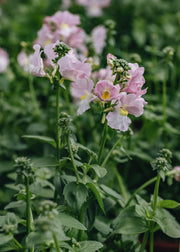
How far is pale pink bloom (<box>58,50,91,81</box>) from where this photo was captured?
967mm

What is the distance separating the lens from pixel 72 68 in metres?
0.98

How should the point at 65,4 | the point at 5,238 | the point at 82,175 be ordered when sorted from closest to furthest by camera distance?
the point at 5,238, the point at 82,175, the point at 65,4

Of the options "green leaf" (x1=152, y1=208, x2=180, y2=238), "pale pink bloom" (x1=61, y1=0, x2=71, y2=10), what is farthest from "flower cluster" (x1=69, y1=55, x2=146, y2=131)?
"pale pink bloom" (x1=61, y1=0, x2=71, y2=10)

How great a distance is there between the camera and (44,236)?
0.74 m

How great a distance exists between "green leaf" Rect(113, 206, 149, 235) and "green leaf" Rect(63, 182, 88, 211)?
0.17m

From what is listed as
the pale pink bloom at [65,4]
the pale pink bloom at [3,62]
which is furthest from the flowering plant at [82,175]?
the pale pink bloom at [65,4]

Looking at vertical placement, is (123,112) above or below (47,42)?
below

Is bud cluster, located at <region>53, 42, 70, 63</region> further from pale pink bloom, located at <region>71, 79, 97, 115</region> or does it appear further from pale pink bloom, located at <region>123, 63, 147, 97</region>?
pale pink bloom, located at <region>123, 63, 147, 97</region>

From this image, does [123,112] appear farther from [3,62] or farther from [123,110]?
[3,62]

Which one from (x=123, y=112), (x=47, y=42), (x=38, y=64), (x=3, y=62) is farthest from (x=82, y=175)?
(x=3, y=62)

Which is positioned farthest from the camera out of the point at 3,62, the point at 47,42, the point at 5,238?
the point at 3,62

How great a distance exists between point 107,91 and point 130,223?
15.5 inches

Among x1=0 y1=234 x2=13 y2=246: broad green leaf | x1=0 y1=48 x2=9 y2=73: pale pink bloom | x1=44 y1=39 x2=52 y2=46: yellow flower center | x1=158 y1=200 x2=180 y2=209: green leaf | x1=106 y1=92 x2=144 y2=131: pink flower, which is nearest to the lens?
x1=0 y1=234 x2=13 y2=246: broad green leaf

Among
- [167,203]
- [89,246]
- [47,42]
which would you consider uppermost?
[47,42]
